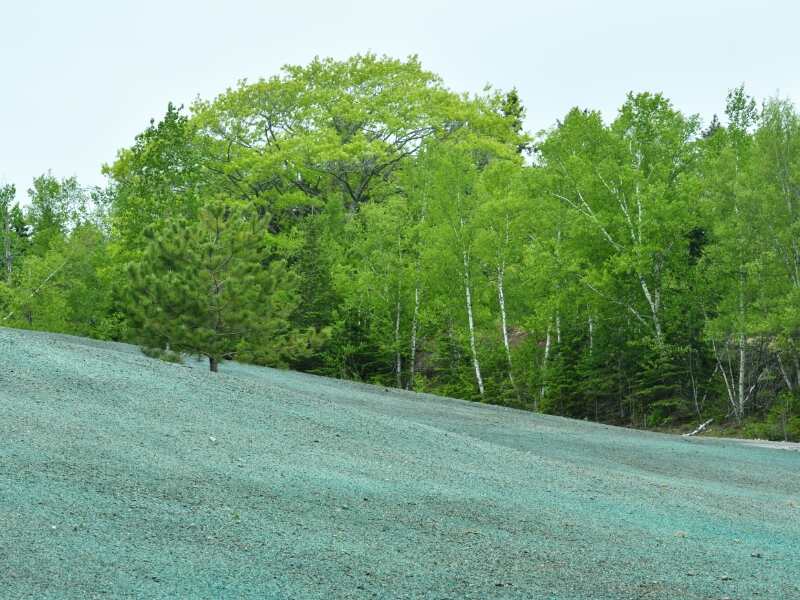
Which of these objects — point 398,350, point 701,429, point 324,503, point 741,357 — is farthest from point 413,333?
point 324,503

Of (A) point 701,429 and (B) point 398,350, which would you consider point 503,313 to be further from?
(A) point 701,429

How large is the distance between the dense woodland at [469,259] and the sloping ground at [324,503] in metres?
5.19

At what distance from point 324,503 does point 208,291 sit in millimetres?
11421

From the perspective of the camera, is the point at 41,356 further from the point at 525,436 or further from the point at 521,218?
the point at 521,218

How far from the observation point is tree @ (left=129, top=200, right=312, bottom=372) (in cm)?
1966

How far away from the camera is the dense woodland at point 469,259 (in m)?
21.0

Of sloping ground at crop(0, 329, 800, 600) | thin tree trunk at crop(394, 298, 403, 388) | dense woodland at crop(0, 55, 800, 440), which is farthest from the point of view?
thin tree trunk at crop(394, 298, 403, 388)

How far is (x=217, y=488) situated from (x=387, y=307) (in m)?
22.8

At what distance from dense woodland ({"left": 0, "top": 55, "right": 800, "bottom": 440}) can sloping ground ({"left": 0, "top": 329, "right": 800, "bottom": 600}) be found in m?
5.19

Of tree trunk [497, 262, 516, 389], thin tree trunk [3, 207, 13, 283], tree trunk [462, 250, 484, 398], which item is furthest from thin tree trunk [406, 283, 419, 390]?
thin tree trunk [3, 207, 13, 283]

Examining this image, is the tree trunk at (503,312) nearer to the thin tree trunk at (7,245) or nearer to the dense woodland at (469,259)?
the dense woodland at (469,259)

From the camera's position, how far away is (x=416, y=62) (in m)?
42.5

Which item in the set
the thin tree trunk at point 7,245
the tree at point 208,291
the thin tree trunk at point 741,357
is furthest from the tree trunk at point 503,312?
the thin tree trunk at point 7,245

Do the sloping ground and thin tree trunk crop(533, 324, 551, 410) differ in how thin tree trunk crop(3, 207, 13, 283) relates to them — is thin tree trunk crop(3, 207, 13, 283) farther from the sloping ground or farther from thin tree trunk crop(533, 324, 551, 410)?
the sloping ground
